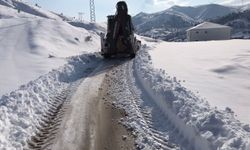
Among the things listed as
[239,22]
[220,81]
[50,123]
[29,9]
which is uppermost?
[29,9]

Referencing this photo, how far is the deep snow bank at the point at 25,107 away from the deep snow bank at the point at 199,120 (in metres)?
3.47

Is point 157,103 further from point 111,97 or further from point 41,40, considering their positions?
point 41,40

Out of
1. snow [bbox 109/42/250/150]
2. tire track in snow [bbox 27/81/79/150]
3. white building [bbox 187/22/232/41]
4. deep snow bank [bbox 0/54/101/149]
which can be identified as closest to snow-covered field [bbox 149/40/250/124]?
snow [bbox 109/42/250/150]

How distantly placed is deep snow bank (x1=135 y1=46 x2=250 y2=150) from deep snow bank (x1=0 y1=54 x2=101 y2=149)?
3.47 meters

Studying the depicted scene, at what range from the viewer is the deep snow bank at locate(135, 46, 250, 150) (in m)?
7.44

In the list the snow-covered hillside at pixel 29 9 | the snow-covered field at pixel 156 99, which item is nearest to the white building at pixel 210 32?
the snow-covered field at pixel 156 99

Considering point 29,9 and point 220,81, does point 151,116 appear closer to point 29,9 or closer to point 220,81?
point 220,81

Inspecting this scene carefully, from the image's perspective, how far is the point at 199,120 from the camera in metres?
8.73

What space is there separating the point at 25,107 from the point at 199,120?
4.93 m

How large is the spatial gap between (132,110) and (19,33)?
93.6ft

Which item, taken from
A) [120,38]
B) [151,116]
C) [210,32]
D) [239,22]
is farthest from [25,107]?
[239,22]

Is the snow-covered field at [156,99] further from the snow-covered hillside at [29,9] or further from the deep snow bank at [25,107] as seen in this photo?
the snow-covered hillside at [29,9]

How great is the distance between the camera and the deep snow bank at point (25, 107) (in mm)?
8965

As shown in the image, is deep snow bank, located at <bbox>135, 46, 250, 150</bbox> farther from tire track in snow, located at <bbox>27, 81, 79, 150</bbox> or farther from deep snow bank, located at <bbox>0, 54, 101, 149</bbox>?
deep snow bank, located at <bbox>0, 54, 101, 149</bbox>
